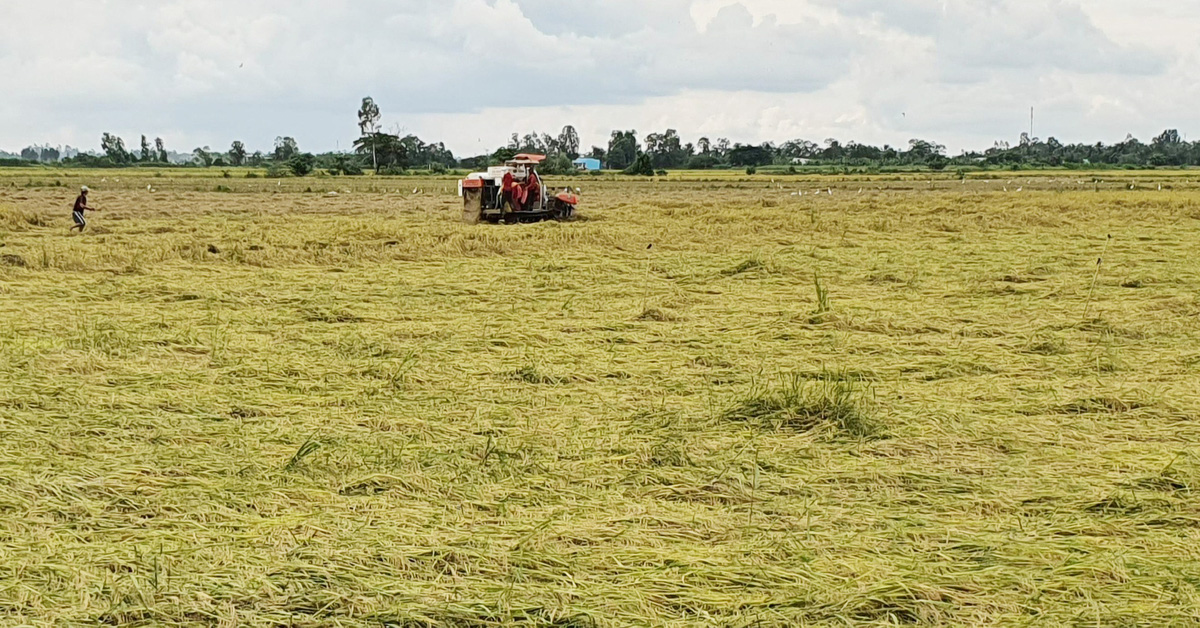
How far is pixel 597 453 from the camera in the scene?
18.9 ft

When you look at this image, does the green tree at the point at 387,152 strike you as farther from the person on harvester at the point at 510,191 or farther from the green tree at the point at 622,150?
the person on harvester at the point at 510,191

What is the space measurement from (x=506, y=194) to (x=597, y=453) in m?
19.2

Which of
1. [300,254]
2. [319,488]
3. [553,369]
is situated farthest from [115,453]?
[300,254]

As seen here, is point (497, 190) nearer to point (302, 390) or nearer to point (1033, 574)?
point (302, 390)

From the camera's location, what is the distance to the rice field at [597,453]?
3879 mm

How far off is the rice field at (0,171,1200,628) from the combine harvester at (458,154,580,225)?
37.7 feet

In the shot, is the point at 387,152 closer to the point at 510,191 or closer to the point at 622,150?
the point at 622,150

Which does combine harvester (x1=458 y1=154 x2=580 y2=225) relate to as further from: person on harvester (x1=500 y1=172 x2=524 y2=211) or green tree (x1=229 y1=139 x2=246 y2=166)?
green tree (x1=229 y1=139 x2=246 y2=166)

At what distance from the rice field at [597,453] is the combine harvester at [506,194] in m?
11.5

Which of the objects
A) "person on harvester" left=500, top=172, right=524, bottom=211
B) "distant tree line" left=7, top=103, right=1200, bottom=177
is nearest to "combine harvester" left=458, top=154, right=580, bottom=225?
"person on harvester" left=500, top=172, right=524, bottom=211

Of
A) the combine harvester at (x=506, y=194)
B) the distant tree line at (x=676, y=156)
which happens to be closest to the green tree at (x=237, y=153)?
the distant tree line at (x=676, y=156)

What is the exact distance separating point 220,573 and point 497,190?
21170mm

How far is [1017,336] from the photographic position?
9477 millimetres

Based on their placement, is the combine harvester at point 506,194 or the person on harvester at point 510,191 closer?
the person on harvester at point 510,191
